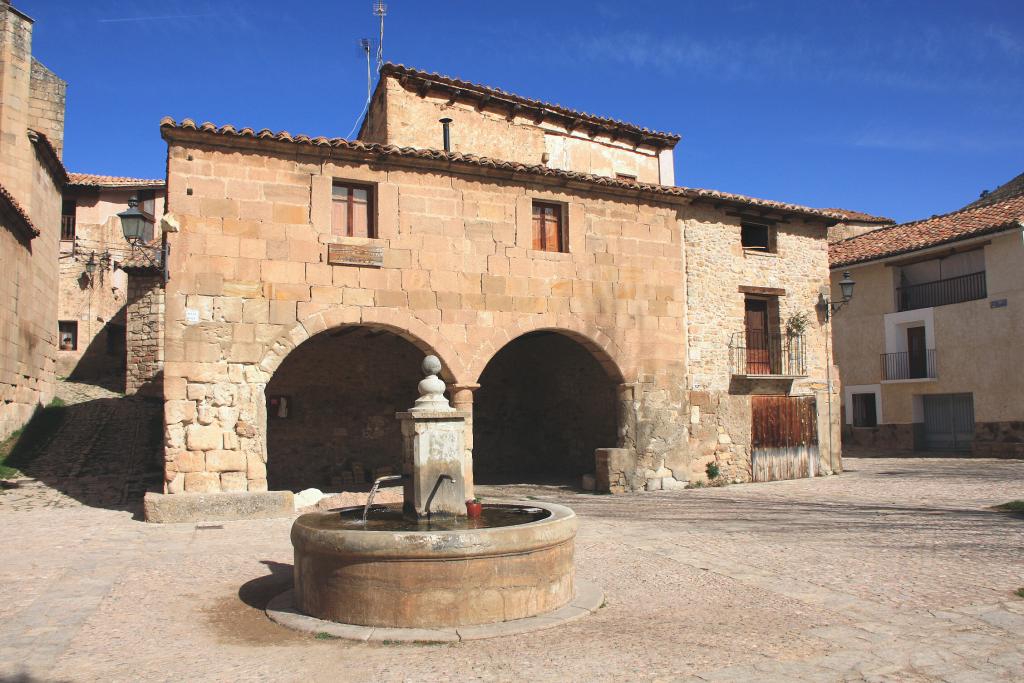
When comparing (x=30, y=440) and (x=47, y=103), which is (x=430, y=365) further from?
(x=47, y=103)

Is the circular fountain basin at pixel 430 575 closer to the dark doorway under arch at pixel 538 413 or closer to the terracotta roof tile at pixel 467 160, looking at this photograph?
the terracotta roof tile at pixel 467 160

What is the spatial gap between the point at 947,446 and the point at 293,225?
69.5 ft

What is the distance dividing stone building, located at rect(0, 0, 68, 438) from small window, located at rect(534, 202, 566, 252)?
960cm

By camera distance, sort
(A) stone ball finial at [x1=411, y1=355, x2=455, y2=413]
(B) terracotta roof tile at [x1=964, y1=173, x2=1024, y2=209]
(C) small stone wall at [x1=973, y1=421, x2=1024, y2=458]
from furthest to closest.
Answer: (B) terracotta roof tile at [x1=964, y1=173, x2=1024, y2=209] < (C) small stone wall at [x1=973, y1=421, x2=1024, y2=458] < (A) stone ball finial at [x1=411, y1=355, x2=455, y2=413]

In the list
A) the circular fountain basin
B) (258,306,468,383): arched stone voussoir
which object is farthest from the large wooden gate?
the circular fountain basin

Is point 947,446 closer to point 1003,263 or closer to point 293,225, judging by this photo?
point 1003,263

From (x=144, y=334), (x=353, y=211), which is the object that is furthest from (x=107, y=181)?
(x=353, y=211)

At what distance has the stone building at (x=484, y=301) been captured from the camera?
10797 millimetres

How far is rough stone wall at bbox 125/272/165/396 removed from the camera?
59.5ft

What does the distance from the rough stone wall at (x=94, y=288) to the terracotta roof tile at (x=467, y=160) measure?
→ 13747 mm

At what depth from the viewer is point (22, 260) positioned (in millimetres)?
15531

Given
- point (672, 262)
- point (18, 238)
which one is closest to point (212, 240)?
point (18, 238)

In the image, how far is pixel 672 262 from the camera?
14.4m

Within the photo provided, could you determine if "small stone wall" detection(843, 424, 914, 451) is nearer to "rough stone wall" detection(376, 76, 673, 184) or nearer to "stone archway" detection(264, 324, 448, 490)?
"rough stone wall" detection(376, 76, 673, 184)
